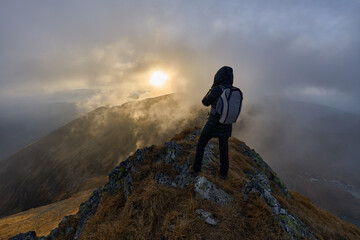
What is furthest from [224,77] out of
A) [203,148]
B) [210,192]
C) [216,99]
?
[210,192]

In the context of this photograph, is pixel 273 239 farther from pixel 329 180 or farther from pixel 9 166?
pixel 329 180

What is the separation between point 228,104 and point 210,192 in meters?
2.93

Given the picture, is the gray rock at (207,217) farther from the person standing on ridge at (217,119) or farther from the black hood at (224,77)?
the black hood at (224,77)

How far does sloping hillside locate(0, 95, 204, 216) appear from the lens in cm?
8281

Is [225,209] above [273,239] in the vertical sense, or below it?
above

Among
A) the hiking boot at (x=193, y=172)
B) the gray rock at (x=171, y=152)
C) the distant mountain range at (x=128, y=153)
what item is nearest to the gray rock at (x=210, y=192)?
the hiking boot at (x=193, y=172)

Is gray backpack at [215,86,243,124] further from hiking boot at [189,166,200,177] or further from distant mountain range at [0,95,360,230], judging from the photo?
distant mountain range at [0,95,360,230]

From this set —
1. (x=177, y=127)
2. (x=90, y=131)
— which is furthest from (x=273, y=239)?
(x=90, y=131)

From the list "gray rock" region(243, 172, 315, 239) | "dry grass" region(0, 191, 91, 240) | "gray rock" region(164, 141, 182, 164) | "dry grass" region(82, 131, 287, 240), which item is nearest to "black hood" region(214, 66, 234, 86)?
"dry grass" region(82, 131, 287, 240)

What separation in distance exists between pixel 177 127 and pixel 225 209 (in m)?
116

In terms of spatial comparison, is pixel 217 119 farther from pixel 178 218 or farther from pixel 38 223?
pixel 38 223

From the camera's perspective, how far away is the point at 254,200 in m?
4.71

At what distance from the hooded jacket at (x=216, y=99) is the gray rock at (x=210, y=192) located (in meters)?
1.67

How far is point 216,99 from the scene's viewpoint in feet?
16.3
